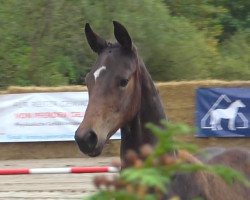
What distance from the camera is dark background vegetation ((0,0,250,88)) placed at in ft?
74.4

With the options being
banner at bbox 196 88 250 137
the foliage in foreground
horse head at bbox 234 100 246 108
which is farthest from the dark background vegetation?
the foliage in foreground

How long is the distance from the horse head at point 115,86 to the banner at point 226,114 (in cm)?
1346

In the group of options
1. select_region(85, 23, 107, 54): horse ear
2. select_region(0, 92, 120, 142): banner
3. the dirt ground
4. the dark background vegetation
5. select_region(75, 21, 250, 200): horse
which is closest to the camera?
select_region(75, 21, 250, 200): horse

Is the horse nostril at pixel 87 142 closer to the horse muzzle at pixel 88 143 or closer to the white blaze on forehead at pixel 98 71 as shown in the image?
the horse muzzle at pixel 88 143

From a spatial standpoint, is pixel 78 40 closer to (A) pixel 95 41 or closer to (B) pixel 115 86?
(A) pixel 95 41

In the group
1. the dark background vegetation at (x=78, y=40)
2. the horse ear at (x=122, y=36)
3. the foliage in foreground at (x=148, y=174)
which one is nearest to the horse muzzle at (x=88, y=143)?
the horse ear at (x=122, y=36)

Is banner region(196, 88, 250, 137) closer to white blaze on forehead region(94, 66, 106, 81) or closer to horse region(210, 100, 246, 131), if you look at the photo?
horse region(210, 100, 246, 131)

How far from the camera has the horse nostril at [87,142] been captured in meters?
4.00

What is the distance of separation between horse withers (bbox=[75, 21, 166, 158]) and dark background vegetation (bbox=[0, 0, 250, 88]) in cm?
1741

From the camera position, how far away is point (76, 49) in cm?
2322

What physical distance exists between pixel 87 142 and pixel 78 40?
19.0 meters

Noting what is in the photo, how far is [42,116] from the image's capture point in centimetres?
1878

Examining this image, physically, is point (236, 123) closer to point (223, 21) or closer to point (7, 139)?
point (7, 139)

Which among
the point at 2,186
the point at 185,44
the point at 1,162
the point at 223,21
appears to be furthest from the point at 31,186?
the point at 223,21
